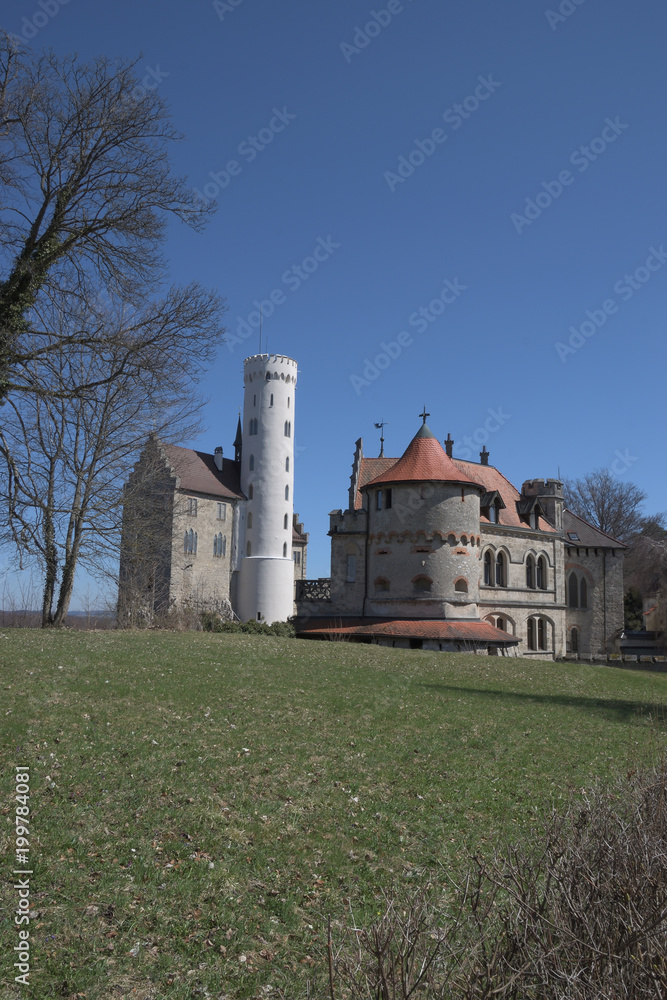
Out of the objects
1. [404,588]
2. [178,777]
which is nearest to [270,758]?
[178,777]

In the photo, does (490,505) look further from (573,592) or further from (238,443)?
(238,443)

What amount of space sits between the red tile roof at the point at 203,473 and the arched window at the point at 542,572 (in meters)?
21.6

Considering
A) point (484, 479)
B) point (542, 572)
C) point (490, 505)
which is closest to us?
point (490, 505)

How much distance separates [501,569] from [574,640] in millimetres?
10599

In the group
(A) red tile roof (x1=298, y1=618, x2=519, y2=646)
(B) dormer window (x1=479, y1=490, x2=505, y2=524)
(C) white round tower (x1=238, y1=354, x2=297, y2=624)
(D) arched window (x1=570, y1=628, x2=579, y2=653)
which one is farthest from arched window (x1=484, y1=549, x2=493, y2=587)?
(C) white round tower (x1=238, y1=354, x2=297, y2=624)

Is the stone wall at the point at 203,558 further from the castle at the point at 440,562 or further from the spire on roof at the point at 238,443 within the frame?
the castle at the point at 440,562

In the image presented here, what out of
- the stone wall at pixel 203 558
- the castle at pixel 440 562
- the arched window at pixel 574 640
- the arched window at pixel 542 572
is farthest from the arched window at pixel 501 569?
the stone wall at pixel 203 558

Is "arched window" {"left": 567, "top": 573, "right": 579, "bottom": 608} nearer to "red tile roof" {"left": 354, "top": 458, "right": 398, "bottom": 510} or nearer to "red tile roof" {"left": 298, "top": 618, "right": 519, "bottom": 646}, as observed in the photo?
"red tile roof" {"left": 298, "top": 618, "right": 519, "bottom": 646}

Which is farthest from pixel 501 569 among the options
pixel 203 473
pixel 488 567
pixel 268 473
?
pixel 203 473

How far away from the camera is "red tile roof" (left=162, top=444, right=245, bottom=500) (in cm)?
5016

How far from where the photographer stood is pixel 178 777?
9.23 meters

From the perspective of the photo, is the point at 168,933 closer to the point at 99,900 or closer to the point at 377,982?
the point at 99,900

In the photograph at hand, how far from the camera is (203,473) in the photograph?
52250mm

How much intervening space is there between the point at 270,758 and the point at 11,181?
482 inches
